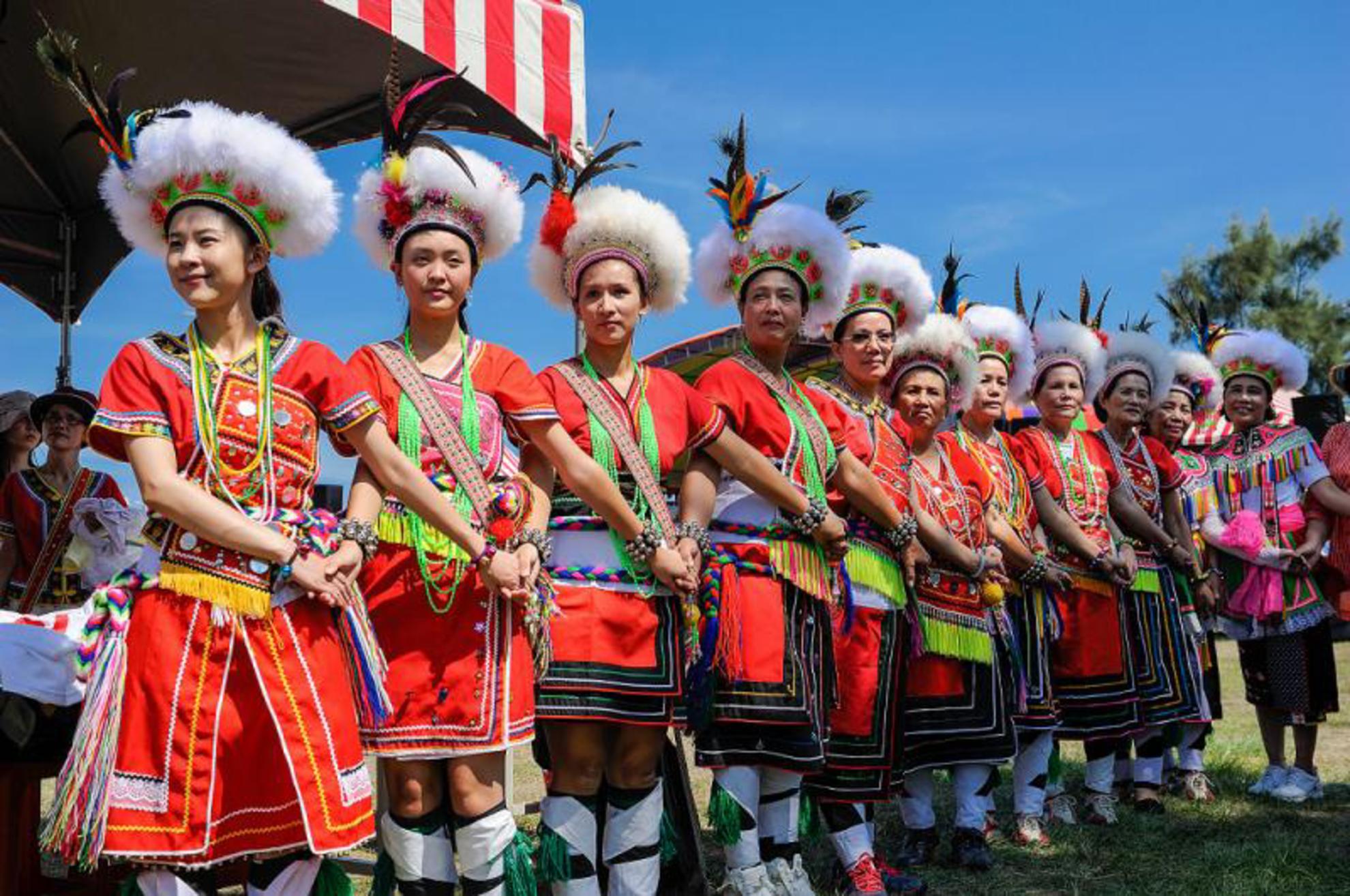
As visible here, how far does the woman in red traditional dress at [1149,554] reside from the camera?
6.09 m

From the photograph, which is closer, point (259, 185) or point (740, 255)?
point (259, 185)

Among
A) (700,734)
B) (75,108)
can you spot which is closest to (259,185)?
(700,734)

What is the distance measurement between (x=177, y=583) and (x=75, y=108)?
4.73 m

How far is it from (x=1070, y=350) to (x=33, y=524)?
4861 millimetres

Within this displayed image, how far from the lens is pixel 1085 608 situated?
583cm

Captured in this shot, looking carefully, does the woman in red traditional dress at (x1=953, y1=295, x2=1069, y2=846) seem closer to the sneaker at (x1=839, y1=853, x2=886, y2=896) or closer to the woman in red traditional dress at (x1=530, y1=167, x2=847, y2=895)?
the sneaker at (x1=839, y1=853, x2=886, y2=896)

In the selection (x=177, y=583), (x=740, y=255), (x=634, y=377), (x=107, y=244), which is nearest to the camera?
(x=177, y=583)

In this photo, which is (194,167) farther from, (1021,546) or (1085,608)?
(1085,608)

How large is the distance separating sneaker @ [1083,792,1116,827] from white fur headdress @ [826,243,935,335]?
2626 mm

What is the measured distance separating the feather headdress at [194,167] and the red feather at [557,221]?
983mm

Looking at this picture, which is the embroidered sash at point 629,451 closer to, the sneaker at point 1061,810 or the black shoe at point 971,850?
the black shoe at point 971,850

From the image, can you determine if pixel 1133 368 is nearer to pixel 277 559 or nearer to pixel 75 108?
pixel 277 559

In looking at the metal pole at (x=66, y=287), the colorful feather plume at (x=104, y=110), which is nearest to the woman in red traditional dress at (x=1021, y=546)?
the colorful feather plume at (x=104, y=110)

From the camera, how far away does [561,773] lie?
3598 millimetres
